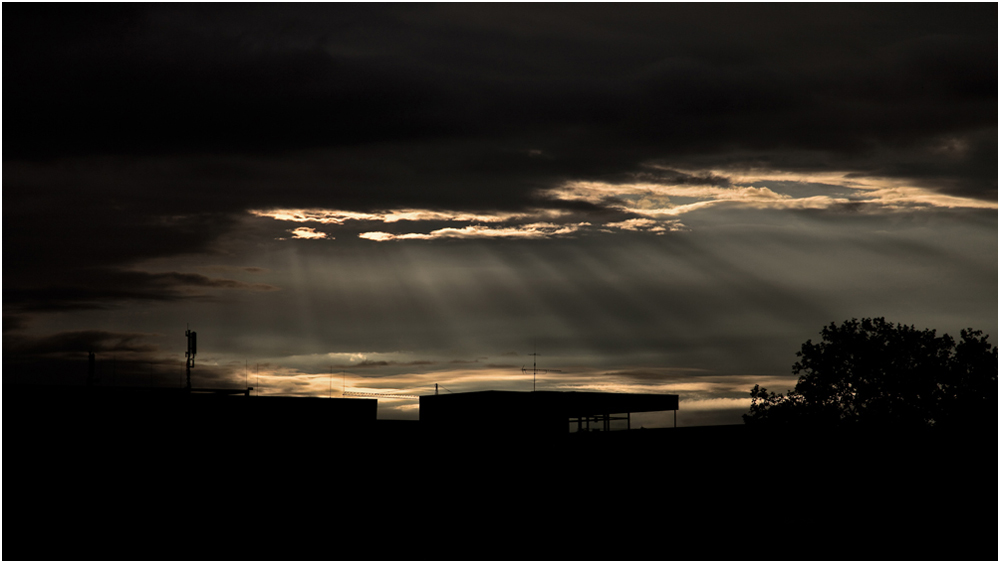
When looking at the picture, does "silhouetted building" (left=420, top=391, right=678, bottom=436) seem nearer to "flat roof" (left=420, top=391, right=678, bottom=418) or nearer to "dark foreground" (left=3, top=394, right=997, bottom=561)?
"flat roof" (left=420, top=391, right=678, bottom=418)

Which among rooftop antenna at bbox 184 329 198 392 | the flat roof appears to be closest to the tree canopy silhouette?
the flat roof

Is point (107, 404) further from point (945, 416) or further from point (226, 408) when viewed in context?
point (945, 416)

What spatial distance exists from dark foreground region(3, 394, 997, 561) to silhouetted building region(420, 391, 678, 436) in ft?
45.9

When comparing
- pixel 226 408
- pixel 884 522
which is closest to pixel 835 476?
pixel 884 522

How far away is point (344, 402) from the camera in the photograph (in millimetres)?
56938

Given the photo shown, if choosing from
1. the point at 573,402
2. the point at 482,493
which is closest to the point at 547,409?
the point at 573,402

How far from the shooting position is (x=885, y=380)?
54.9 meters

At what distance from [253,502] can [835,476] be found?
85.1 ft

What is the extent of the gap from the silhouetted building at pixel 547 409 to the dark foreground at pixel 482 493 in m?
14.0

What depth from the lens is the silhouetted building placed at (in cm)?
5594

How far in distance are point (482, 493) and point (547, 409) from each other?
62.9 feet

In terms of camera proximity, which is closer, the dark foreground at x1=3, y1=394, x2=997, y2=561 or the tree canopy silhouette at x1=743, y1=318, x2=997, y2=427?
the dark foreground at x1=3, y1=394, x2=997, y2=561

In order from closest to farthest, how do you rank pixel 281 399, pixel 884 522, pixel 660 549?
1. pixel 660 549
2. pixel 884 522
3. pixel 281 399

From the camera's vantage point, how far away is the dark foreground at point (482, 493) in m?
32.9
